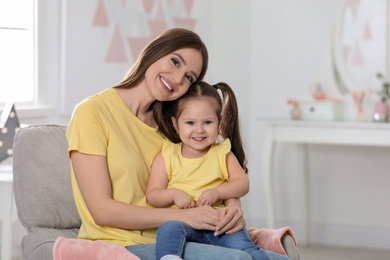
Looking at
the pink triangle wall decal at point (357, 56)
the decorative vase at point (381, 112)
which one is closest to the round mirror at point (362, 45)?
the pink triangle wall decal at point (357, 56)

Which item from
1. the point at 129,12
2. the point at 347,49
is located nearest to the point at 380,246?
the point at 347,49

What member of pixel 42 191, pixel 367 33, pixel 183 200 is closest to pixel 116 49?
pixel 367 33

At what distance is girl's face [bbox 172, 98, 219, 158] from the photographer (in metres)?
1.82

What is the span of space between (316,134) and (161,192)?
6.15ft

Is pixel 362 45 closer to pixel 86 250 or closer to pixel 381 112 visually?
pixel 381 112

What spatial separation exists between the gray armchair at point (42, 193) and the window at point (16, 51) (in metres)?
1.35

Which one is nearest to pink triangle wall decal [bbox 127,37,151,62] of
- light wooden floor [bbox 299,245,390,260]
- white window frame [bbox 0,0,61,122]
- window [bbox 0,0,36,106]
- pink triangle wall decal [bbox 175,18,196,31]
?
pink triangle wall decal [bbox 175,18,196,31]

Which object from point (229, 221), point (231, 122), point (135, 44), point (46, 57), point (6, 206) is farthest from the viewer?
point (135, 44)

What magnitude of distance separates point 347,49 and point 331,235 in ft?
3.83

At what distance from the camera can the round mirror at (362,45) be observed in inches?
149

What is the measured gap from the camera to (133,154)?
1753 millimetres

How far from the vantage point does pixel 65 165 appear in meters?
1.87

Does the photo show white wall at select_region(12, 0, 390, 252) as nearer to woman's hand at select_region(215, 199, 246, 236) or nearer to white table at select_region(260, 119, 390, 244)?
white table at select_region(260, 119, 390, 244)

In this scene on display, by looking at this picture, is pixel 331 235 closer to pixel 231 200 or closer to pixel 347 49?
pixel 347 49
